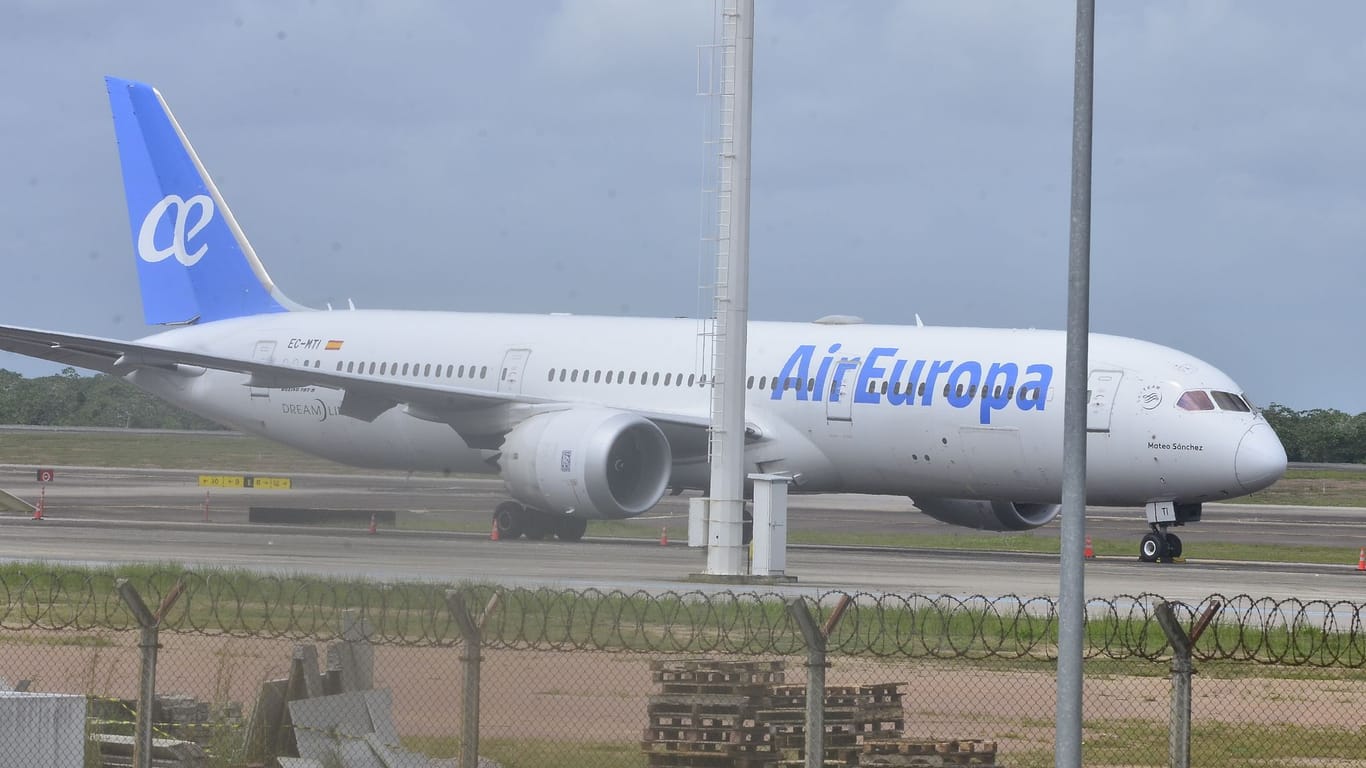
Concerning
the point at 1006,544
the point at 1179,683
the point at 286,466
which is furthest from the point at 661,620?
the point at 1006,544

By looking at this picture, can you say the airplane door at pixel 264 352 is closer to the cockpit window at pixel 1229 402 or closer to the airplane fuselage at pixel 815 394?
the airplane fuselage at pixel 815 394

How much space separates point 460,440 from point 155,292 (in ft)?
32.4

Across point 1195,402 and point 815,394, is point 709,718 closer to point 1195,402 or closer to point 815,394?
point 1195,402

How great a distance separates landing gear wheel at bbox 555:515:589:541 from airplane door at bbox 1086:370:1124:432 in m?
9.09

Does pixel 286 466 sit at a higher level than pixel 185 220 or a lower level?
lower

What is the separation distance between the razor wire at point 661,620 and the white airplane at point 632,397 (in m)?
7.00

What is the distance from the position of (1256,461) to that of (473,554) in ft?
40.0

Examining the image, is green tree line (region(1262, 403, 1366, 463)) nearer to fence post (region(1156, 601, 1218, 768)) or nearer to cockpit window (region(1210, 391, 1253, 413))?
cockpit window (region(1210, 391, 1253, 413))

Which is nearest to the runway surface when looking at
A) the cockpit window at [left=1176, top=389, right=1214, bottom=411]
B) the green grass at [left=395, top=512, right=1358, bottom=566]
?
the green grass at [left=395, top=512, right=1358, bottom=566]

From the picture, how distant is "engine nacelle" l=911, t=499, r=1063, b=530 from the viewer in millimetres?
36312

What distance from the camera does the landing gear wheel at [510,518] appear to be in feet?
113

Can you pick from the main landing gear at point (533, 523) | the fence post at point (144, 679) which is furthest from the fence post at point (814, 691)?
the main landing gear at point (533, 523)

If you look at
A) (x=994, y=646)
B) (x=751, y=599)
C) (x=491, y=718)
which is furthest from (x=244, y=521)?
(x=491, y=718)

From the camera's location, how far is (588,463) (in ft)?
106
